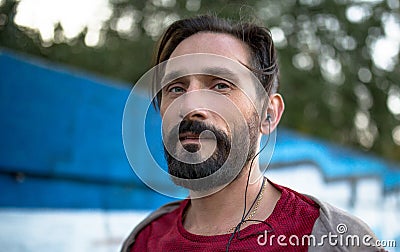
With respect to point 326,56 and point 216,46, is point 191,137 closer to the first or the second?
point 216,46

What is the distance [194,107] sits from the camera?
196 centimetres

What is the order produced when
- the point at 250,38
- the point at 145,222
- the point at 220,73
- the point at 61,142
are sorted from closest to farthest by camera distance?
the point at 220,73 → the point at 250,38 → the point at 145,222 → the point at 61,142

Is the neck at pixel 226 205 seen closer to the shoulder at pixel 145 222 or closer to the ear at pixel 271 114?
the ear at pixel 271 114

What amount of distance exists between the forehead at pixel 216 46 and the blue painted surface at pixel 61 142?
2.35ft

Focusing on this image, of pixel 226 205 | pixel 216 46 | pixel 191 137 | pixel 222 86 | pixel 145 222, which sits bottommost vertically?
pixel 145 222

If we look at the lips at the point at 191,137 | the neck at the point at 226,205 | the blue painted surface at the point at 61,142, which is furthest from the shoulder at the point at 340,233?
the blue painted surface at the point at 61,142

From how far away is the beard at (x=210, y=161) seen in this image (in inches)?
76.1

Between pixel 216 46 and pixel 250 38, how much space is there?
19cm

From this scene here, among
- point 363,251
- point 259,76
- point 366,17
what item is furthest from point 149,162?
point 366,17

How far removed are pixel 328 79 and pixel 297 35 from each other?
1.13 meters

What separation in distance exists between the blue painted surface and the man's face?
30.4 inches

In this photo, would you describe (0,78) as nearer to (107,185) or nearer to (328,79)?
(107,185)

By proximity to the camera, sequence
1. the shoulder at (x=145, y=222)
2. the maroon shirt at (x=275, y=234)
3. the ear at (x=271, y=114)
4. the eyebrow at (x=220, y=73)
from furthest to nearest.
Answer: the shoulder at (x=145, y=222) → the ear at (x=271, y=114) → the eyebrow at (x=220, y=73) → the maroon shirt at (x=275, y=234)

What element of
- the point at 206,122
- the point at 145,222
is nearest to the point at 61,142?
the point at 145,222
